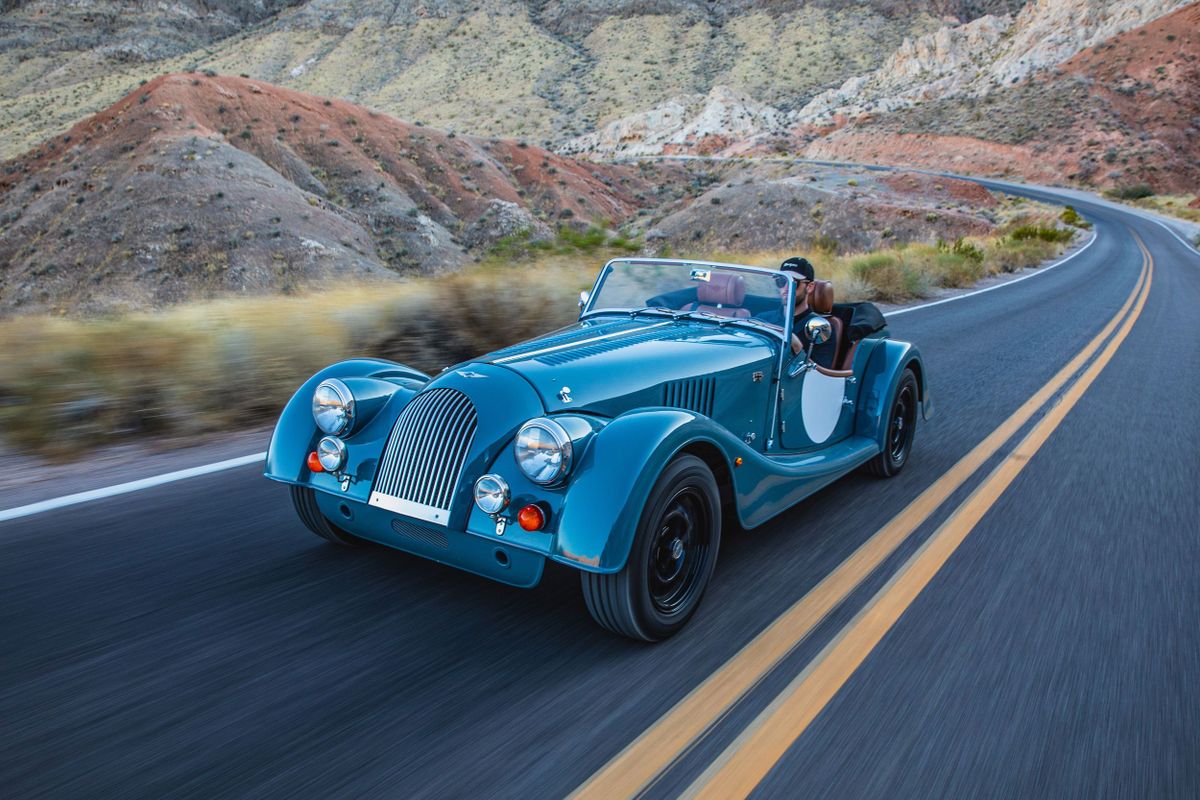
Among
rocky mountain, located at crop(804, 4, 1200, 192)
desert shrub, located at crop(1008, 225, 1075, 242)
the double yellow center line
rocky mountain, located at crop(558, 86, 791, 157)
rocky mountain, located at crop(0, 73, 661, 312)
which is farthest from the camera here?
rocky mountain, located at crop(558, 86, 791, 157)

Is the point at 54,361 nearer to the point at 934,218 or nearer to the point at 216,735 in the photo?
the point at 216,735

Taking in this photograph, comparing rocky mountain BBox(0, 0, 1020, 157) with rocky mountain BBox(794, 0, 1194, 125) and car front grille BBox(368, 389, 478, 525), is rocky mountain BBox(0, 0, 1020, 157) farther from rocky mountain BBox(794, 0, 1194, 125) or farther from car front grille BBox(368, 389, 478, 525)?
car front grille BBox(368, 389, 478, 525)

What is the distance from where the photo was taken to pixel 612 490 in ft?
9.12

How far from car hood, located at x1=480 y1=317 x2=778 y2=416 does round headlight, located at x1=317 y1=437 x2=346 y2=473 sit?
721 mm

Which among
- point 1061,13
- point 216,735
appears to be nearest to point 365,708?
point 216,735

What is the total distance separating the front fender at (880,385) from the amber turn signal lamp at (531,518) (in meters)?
2.68

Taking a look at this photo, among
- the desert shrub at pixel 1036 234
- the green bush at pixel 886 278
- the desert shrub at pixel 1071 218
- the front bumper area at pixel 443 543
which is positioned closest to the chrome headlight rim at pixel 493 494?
the front bumper area at pixel 443 543

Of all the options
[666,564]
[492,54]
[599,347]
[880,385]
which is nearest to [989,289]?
[880,385]

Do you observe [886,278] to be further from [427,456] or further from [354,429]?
[427,456]

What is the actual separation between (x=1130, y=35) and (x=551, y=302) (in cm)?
8385

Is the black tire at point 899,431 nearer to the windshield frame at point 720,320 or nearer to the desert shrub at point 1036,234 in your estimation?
the windshield frame at point 720,320

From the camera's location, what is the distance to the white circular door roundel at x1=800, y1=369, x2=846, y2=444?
4418 millimetres

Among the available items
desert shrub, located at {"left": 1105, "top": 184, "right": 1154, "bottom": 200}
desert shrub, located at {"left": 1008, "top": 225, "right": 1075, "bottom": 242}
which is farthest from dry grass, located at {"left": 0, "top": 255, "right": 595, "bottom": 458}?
desert shrub, located at {"left": 1105, "top": 184, "right": 1154, "bottom": 200}

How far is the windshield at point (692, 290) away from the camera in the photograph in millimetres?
4387
